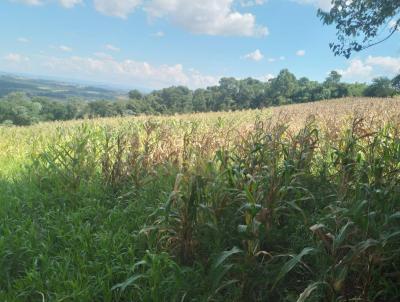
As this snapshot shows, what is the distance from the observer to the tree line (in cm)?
4562

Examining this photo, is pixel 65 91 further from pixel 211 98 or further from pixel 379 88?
pixel 379 88

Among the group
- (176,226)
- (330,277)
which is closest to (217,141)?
(176,226)

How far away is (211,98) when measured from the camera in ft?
204

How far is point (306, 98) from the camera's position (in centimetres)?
5347

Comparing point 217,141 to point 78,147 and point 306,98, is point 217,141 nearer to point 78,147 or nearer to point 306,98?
point 78,147

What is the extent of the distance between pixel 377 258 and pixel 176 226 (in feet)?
5.11

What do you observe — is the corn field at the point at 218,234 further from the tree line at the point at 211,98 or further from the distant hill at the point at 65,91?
the distant hill at the point at 65,91

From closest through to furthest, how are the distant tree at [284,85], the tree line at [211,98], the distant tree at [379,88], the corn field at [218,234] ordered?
the corn field at [218,234]
the distant tree at [379,88]
the tree line at [211,98]
the distant tree at [284,85]

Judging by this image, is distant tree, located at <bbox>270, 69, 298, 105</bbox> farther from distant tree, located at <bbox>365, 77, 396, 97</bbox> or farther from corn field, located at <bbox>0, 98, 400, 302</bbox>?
corn field, located at <bbox>0, 98, 400, 302</bbox>

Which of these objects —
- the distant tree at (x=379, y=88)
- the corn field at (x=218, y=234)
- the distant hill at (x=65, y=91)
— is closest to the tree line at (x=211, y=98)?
the distant tree at (x=379, y=88)

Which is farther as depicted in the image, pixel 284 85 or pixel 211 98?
pixel 284 85

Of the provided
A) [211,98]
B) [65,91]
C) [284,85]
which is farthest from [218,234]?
[65,91]

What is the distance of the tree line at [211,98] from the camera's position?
150 ft

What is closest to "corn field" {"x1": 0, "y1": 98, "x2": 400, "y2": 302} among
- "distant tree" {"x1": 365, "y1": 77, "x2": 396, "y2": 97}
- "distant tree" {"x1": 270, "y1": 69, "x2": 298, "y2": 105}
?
"distant tree" {"x1": 365, "y1": 77, "x2": 396, "y2": 97}
